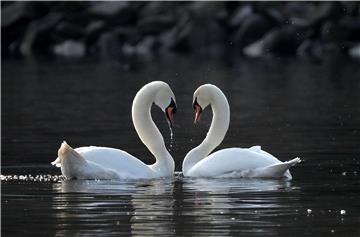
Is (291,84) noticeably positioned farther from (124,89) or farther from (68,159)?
(68,159)

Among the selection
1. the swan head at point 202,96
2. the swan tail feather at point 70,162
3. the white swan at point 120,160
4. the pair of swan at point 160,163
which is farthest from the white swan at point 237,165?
the swan tail feather at point 70,162

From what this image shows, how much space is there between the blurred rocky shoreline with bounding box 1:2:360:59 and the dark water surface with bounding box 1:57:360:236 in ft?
32.6

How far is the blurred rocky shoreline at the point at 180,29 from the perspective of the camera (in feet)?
150

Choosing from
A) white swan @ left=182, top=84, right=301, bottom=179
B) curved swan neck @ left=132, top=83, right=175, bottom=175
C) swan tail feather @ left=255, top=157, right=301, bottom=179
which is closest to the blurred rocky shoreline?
curved swan neck @ left=132, top=83, right=175, bottom=175

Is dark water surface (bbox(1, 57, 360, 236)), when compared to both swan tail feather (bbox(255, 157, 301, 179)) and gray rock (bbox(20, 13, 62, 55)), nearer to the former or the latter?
swan tail feather (bbox(255, 157, 301, 179))

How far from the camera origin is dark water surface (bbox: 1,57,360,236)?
12.1 meters

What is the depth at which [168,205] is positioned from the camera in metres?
13.2

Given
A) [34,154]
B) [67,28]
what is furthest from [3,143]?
[67,28]

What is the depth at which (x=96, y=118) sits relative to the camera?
2311 centimetres

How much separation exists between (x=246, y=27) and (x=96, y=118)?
76.5 ft

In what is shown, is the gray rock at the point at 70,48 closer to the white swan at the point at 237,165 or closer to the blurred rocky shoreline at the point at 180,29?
the blurred rocky shoreline at the point at 180,29

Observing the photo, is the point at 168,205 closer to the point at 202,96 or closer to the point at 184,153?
the point at 202,96

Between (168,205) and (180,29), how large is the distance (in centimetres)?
3514

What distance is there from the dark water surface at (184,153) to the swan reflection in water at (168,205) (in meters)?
0.01
